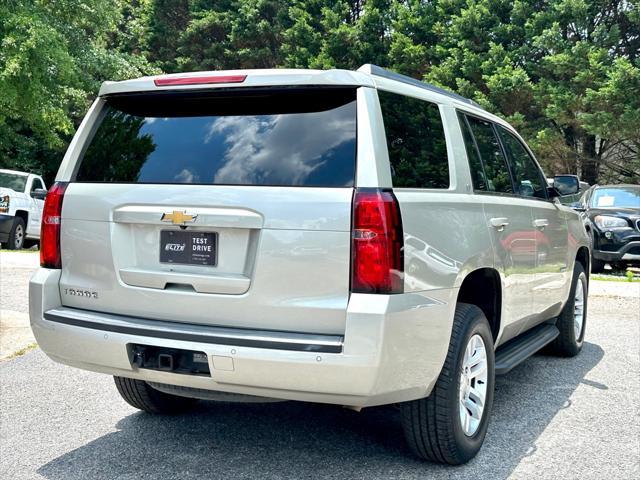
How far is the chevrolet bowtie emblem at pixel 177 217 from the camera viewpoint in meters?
3.21

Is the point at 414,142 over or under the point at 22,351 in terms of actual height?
over

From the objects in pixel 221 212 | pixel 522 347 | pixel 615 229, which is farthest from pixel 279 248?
pixel 615 229

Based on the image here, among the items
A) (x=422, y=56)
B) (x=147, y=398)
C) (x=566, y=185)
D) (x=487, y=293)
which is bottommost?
(x=147, y=398)

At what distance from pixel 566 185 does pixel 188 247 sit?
3.55 m

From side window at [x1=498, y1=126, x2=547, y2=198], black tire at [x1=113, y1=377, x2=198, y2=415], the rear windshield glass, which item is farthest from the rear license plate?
side window at [x1=498, y1=126, x2=547, y2=198]

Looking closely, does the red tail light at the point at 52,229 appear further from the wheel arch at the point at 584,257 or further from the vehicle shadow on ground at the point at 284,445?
the wheel arch at the point at 584,257

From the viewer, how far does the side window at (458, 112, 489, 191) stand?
406cm

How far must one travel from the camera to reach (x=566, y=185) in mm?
5598

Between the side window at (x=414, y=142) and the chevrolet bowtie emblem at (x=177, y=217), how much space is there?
3.17ft

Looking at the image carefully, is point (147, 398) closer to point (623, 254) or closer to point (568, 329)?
point (568, 329)

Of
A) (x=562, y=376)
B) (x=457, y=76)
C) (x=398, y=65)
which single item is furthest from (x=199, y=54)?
(x=562, y=376)

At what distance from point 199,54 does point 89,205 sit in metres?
29.6

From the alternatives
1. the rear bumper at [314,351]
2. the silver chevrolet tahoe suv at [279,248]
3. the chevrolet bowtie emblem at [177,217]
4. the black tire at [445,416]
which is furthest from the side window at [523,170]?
the chevrolet bowtie emblem at [177,217]

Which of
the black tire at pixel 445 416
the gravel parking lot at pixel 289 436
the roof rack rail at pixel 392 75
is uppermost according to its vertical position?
the roof rack rail at pixel 392 75
